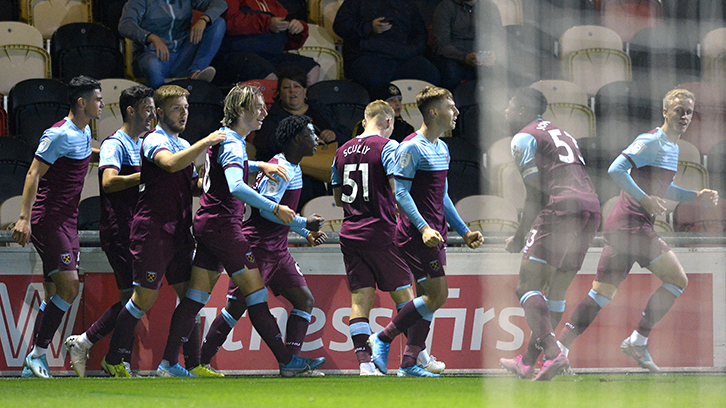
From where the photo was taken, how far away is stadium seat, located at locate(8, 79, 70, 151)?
21.8ft

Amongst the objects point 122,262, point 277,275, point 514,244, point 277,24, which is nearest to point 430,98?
point 514,244

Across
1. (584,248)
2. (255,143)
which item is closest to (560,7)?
(584,248)

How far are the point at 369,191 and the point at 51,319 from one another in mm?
2026

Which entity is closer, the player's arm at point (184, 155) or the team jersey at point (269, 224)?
the player's arm at point (184, 155)

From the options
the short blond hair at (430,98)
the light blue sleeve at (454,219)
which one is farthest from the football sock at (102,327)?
the short blond hair at (430,98)

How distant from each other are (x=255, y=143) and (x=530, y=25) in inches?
121

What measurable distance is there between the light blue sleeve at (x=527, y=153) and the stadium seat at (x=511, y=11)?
826 mm

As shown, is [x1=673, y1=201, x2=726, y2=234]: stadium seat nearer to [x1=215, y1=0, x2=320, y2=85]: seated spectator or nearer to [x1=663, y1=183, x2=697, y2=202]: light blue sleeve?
[x1=663, y1=183, x2=697, y2=202]: light blue sleeve

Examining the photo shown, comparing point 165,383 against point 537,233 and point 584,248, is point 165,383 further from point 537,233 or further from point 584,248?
point 584,248

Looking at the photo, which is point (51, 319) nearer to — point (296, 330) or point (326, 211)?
point (296, 330)

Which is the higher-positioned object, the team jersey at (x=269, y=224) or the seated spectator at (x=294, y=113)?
the seated spectator at (x=294, y=113)

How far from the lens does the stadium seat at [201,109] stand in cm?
661

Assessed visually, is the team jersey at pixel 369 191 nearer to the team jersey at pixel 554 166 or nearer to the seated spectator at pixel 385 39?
the team jersey at pixel 554 166

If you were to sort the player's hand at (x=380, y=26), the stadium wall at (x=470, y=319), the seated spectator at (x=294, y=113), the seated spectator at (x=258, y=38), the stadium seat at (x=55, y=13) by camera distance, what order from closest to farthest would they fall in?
the stadium wall at (x=470, y=319) < the seated spectator at (x=294, y=113) < the seated spectator at (x=258, y=38) < the player's hand at (x=380, y=26) < the stadium seat at (x=55, y=13)
